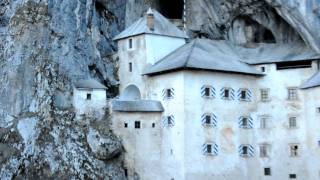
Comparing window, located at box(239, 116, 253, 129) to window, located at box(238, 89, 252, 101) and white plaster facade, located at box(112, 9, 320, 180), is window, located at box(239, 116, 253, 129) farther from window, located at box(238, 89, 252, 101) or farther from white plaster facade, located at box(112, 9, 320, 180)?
window, located at box(238, 89, 252, 101)

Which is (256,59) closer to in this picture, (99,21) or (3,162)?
(99,21)

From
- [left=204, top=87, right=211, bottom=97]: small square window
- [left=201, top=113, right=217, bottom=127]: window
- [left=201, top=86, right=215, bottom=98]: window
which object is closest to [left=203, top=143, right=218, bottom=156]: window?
[left=201, top=113, right=217, bottom=127]: window

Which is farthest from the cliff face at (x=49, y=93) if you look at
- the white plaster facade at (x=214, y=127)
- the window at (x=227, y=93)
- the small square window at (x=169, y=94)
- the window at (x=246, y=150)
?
the window at (x=246, y=150)

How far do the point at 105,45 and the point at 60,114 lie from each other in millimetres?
11483

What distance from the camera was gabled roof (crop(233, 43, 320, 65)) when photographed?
70.2m

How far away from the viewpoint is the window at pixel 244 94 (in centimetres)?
6881

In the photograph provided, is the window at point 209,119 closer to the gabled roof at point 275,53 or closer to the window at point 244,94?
the window at point 244,94

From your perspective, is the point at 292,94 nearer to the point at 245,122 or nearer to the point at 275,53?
the point at 275,53

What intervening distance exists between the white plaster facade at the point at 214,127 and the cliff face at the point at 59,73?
2.45 meters

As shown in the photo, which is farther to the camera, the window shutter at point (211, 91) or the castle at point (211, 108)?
the window shutter at point (211, 91)

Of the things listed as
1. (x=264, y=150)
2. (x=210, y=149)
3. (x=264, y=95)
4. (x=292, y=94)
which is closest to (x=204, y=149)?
(x=210, y=149)

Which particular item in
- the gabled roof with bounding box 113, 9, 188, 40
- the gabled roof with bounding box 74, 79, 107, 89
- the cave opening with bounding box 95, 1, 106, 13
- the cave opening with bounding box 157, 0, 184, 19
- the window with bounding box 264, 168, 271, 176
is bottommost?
the window with bounding box 264, 168, 271, 176

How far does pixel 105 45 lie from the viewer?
74250mm

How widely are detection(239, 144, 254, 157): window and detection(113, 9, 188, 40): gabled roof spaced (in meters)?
13.0
